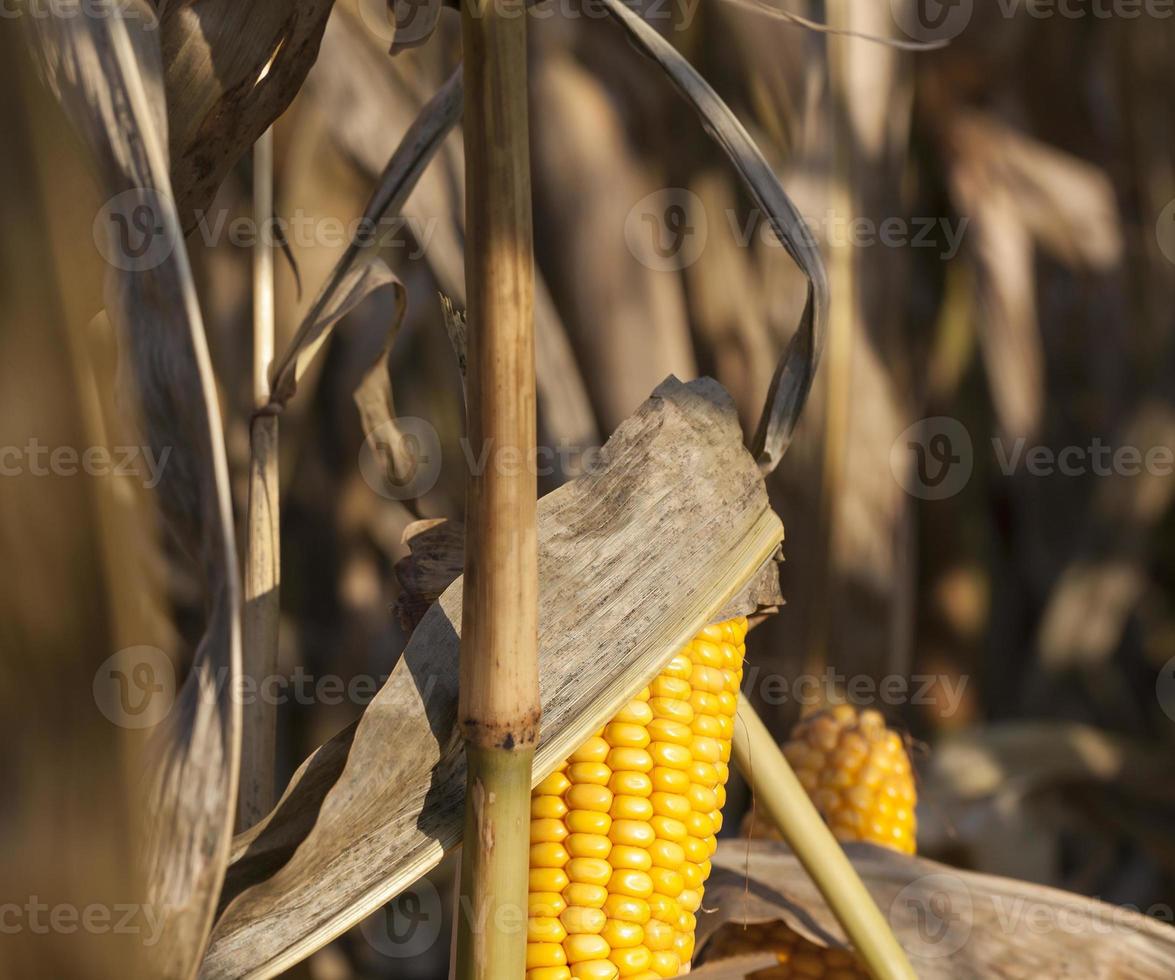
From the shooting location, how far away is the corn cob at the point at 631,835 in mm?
592

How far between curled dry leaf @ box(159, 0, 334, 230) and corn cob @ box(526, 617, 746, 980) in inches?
14.1

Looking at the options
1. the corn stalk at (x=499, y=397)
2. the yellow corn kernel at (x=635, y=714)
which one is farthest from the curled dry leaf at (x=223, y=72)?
the yellow corn kernel at (x=635, y=714)

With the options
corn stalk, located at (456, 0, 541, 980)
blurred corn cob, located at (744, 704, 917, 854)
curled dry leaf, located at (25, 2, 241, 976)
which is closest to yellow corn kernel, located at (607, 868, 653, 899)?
corn stalk, located at (456, 0, 541, 980)

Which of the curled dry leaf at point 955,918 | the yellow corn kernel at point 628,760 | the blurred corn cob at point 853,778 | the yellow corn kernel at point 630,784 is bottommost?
the curled dry leaf at point 955,918

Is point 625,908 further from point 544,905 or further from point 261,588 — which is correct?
point 261,588

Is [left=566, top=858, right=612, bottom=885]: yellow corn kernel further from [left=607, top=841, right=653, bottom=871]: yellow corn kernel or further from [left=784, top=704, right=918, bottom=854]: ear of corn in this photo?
[left=784, top=704, right=918, bottom=854]: ear of corn

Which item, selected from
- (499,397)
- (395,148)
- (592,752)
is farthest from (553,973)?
(395,148)

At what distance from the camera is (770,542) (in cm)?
66

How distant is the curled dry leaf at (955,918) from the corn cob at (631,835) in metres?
0.19

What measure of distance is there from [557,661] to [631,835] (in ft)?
0.34

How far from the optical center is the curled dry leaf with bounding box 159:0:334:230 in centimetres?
55

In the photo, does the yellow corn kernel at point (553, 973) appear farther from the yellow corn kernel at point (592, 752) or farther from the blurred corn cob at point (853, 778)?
the blurred corn cob at point (853, 778)

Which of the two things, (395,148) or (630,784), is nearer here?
(630,784)

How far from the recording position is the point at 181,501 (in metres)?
0.41
